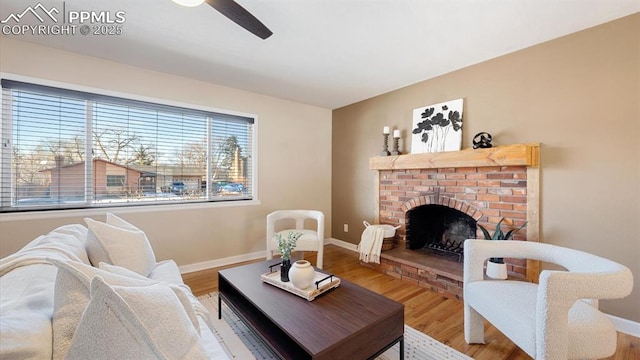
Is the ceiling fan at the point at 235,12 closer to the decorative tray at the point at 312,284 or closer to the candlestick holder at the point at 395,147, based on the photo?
the decorative tray at the point at 312,284

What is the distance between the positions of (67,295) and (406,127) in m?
3.32

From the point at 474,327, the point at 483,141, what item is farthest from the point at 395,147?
the point at 474,327

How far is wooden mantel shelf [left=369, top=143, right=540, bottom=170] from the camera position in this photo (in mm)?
2252

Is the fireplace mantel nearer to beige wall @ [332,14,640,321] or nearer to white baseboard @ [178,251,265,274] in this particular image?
beige wall @ [332,14,640,321]

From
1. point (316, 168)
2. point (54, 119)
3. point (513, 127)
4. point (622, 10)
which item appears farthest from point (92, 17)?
point (622, 10)

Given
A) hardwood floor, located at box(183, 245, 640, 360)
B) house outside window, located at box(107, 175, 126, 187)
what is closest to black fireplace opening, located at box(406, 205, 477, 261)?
hardwood floor, located at box(183, 245, 640, 360)

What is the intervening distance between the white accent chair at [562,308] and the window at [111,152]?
301 cm

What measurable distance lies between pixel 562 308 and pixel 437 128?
2146 mm

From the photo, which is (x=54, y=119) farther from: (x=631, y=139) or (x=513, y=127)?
(x=631, y=139)

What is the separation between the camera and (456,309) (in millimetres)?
2262

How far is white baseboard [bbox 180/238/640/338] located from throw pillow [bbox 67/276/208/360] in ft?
8.51

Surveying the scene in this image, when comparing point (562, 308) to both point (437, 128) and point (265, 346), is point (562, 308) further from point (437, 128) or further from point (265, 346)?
point (437, 128)

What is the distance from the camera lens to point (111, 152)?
8.86 ft

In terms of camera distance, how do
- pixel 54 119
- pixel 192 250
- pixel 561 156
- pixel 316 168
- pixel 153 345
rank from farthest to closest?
pixel 316 168 < pixel 192 250 < pixel 54 119 < pixel 561 156 < pixel 153 345
